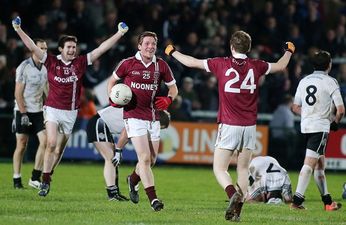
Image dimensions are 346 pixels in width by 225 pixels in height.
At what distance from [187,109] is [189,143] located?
43.1 inches

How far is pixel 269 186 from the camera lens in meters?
15.6

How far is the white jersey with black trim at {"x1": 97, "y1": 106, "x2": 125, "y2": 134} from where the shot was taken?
49.9ft

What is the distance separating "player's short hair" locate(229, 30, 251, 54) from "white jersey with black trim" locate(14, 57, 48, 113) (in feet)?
17.2

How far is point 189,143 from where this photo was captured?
2342 centimetres

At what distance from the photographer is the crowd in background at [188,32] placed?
2459cm

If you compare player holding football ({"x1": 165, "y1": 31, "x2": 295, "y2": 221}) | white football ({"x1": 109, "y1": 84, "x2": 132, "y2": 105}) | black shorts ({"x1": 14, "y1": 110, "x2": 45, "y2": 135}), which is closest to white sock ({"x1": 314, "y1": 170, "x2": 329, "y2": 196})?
player holding football ({"x1": 165, "y1": 31, "x2": 295, "y2": 221})

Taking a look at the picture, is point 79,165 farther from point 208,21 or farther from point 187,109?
point 208,21

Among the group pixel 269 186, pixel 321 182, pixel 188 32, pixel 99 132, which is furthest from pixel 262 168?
pixel 188 32

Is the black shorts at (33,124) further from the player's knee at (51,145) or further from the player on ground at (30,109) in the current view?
the player's knee at (51,145)

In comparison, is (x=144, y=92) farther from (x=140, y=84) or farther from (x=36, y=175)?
(x=36, y=175)

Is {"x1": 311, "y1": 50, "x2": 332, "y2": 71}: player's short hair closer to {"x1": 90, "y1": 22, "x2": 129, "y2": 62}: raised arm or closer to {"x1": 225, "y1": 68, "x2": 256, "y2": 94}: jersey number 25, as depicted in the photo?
{"x1": 225, "y1": 68, "x2": 256, "y2": 94}: jersey number 25

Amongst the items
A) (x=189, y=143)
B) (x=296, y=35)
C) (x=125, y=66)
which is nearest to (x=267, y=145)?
(x=189, y=143)

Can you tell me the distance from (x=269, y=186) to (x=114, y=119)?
2584 millimetres

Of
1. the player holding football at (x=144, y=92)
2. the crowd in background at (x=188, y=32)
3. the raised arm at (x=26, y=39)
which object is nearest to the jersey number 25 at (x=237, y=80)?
the player holding football at (x=144, y=92)
